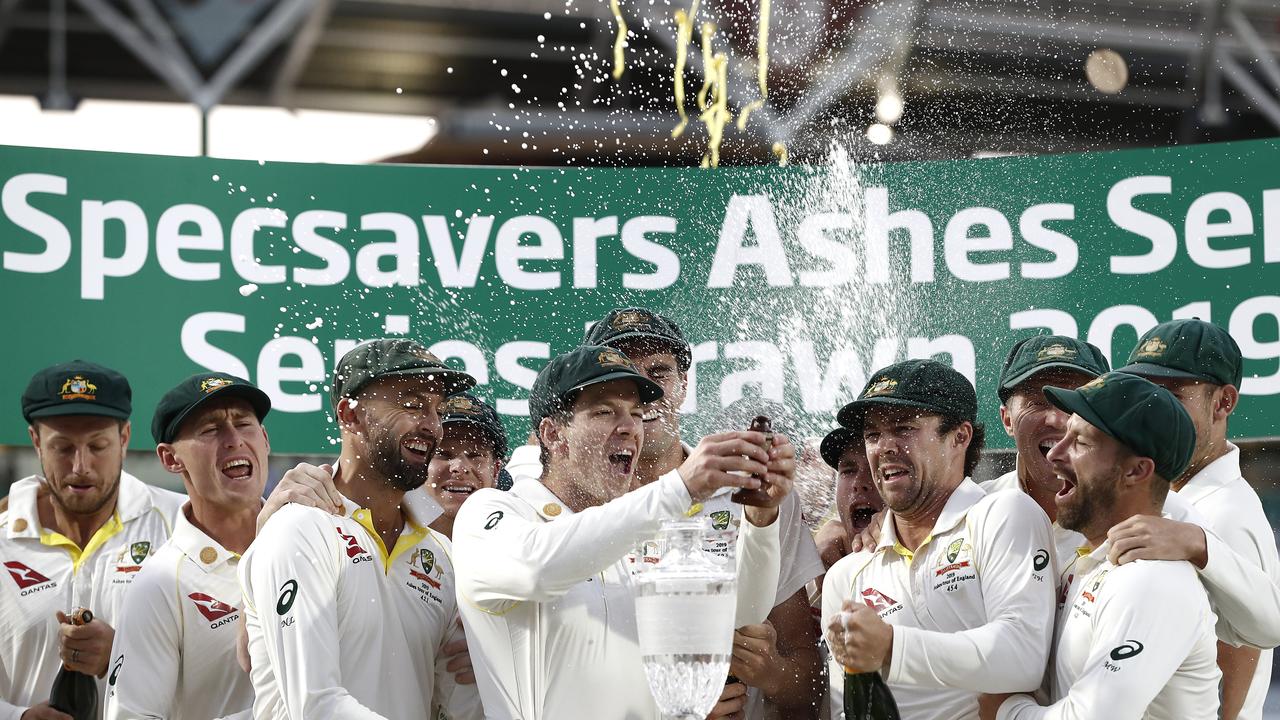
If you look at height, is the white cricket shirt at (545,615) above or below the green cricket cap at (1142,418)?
below

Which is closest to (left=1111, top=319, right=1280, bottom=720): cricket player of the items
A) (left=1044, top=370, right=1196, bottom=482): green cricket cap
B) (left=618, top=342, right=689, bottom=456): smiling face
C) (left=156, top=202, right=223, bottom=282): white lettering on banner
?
(left=1044, top=370, right=1196, bottom=482): green cricket cap

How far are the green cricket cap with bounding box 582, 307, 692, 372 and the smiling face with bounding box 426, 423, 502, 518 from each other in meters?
0.57

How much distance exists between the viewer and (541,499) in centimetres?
384

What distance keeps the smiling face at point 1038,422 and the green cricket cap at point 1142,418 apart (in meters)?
0.80

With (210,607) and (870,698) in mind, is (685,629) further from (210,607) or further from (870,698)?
(210,607)

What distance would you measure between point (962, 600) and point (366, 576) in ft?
4.78

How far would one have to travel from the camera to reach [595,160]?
10141 mm

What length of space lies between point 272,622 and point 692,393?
287cm

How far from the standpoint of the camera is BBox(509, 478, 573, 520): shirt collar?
3.81m

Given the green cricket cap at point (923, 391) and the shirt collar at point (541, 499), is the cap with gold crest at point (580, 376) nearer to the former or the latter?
the shirt collar at point (541, 499)

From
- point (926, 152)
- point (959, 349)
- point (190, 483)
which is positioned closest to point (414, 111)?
point (926, 152)

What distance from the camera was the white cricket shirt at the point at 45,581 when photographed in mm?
4664

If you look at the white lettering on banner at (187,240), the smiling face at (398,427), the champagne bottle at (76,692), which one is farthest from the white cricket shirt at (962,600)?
the white lettering on banner at (187,240)

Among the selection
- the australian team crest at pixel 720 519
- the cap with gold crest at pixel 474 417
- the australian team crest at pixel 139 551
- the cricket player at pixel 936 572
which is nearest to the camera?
the cricket player at pixel 936 572
